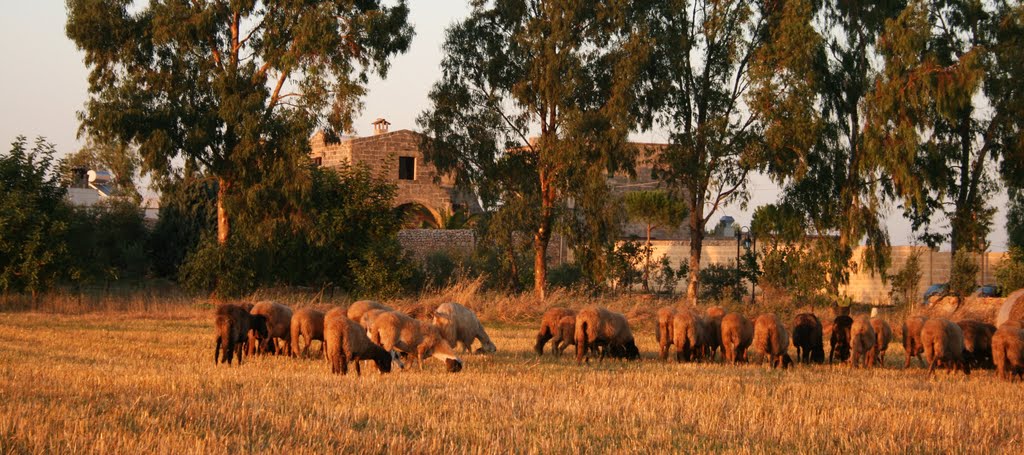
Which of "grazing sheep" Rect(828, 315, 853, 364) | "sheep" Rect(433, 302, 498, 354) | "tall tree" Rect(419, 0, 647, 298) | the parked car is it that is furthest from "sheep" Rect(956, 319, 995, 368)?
the parked car

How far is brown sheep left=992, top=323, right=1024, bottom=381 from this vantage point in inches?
647

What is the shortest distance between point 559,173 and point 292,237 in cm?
898

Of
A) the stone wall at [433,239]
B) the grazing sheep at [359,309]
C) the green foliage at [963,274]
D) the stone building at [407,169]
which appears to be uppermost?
the stone building at [407,169]

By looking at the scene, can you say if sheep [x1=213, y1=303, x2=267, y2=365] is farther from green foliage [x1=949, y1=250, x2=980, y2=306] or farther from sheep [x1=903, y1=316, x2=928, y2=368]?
green foliage [x1=949, y1=250, x2=980, y2=306]

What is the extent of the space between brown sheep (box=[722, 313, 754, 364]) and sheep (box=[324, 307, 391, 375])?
6478mm

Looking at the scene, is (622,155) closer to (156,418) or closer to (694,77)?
(694,77)

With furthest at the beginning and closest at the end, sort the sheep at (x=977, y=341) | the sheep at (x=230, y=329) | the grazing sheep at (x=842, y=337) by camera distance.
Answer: the grazing sheep at (x=842, y=337) < the sheep at (x=977, y=341) < the sheep at (x=230, y=329)

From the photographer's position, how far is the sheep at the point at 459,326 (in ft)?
62.3

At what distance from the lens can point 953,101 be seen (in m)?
37.6

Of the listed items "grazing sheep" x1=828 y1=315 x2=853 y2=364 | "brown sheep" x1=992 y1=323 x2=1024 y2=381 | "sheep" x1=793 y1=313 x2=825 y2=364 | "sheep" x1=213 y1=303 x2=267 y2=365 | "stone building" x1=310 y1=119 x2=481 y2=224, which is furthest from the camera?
"stone building" x1=310 y1=119 x2=481 y2=224

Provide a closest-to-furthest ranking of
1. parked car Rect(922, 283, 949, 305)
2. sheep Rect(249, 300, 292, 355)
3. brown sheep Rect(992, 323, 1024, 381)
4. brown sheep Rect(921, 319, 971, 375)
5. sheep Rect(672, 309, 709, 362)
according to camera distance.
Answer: brown sheep Rect(992, 323, 1024, 381) < brown sheep Rect(921, 319, 971, 375) < sheep Rect(249, 300, 292, 355) < sheep Rect(672, 309, 709, 362) < parked car Rect(922, 283, 949, 305)

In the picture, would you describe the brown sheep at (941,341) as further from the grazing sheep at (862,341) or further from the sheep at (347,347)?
the sheep at (347,347)

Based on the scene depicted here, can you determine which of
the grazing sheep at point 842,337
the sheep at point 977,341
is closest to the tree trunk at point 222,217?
the grazing sheep at point 842,337

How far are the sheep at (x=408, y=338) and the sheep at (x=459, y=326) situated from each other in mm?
1944
